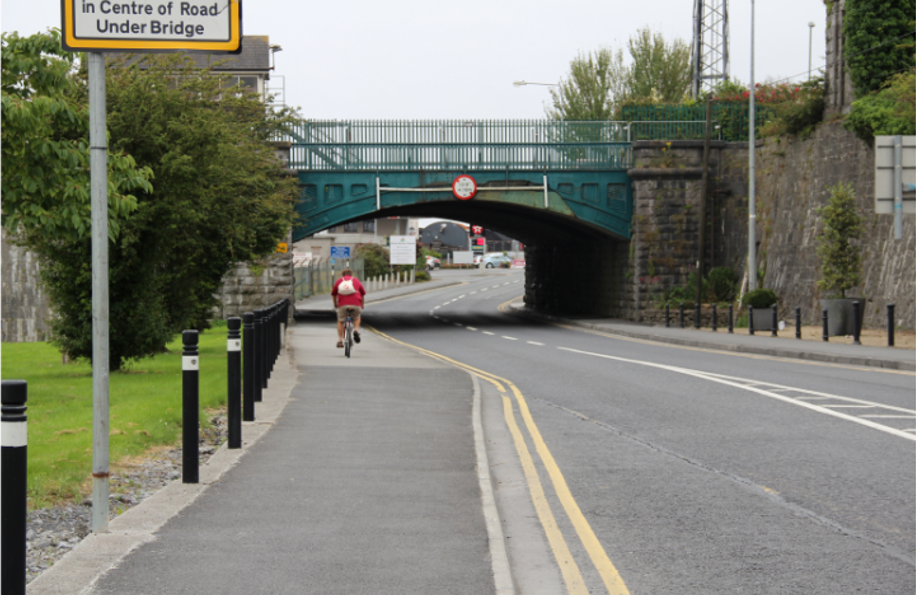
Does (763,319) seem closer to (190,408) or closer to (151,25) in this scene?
(190,408)

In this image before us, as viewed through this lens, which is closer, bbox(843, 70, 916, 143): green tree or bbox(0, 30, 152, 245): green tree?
bbox(0, 30, 152, 245): green tree

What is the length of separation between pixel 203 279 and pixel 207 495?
57.9 ft

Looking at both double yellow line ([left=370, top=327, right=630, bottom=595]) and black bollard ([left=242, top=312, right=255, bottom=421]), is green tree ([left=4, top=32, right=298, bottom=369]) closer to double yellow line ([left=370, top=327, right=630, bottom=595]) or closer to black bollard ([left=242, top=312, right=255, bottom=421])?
black bollard ([left=242, top=312, right=255, bottom=421])

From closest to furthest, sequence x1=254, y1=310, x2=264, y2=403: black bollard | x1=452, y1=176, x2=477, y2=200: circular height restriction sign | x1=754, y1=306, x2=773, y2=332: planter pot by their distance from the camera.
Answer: x1=254, y1=310, x2=264, y2=403: black bollard, x1=754, y1=306, x2=773, y2=332: planter pot, x1=452, y1=176, x2=477, y2=200: circular height restriction sign

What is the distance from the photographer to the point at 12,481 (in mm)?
4375

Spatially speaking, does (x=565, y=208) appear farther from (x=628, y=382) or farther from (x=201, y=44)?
(x=201, y=44)

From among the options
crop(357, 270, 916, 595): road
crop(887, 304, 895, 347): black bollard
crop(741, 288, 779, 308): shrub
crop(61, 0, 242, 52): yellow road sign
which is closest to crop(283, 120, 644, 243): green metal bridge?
crop(741, 288, 779, 308): shrub

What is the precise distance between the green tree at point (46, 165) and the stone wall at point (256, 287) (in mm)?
24989

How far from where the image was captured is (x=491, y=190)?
37969 millimetres

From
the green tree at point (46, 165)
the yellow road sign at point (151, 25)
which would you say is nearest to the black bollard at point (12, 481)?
the yellow road sign at point (151, 25)

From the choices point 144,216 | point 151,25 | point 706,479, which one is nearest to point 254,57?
point 144,216

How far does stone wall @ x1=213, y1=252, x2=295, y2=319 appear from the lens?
38.2 m

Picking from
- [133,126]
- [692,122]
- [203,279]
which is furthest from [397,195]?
[133,126]

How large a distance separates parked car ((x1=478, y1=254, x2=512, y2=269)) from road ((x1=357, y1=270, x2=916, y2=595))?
105 meters
